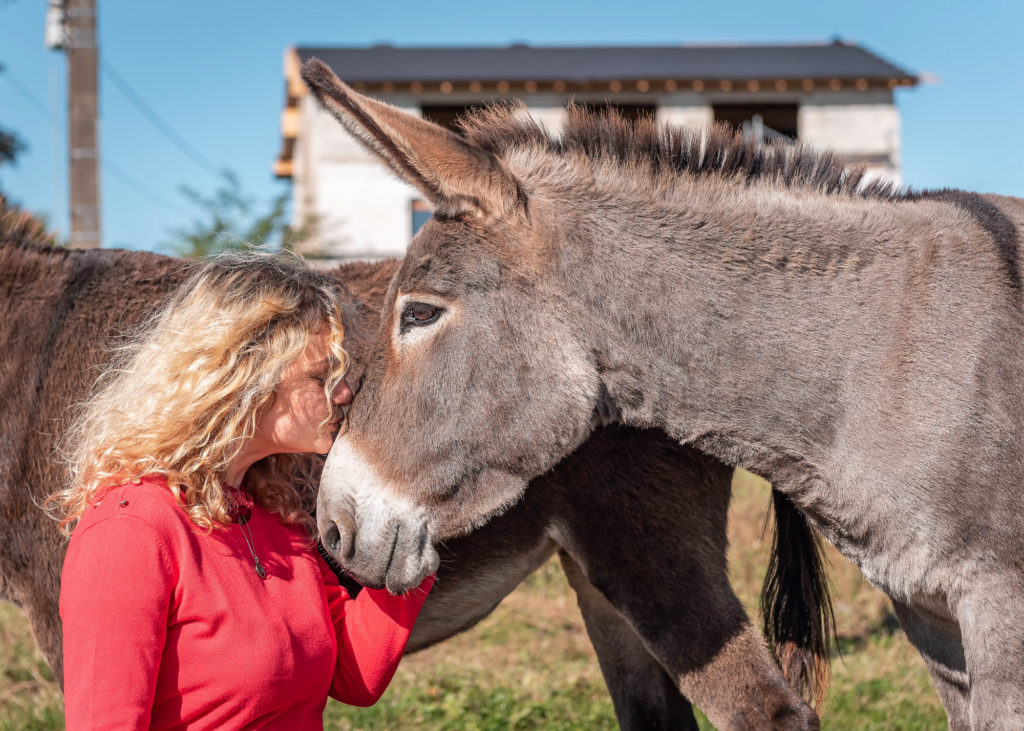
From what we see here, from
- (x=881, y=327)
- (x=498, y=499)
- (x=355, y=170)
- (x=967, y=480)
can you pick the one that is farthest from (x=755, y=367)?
(x=355, y=170)

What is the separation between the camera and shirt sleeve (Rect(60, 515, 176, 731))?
1.72 meters

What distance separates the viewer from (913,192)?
2.39 m

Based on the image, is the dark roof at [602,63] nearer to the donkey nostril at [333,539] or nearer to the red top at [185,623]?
the donkey nostril at [333,539]

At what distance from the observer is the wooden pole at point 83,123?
6.57 m

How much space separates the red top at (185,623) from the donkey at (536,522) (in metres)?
0.56

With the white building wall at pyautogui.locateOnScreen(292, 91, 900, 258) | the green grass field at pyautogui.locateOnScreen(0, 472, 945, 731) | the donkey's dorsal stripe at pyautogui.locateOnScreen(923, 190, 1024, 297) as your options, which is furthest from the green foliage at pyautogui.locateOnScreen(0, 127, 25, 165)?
the donkey's dorsal stripe at pyautogui.locateOnScreen(923, 190, 1024, 297)

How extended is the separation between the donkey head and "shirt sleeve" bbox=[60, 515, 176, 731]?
0.50m

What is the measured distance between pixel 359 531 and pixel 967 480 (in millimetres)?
1408

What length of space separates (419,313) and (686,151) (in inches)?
31.5

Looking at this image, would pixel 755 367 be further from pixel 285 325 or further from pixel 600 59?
pixel 600 59

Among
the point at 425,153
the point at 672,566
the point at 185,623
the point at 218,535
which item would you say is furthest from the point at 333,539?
the point at 672,566

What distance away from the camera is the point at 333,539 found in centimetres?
221

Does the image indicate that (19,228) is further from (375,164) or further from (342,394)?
(375,164)

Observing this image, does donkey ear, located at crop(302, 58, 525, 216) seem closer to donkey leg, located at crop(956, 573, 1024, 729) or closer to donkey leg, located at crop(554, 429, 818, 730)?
donkey leg, located at crop(554, 429, 818, 730)
